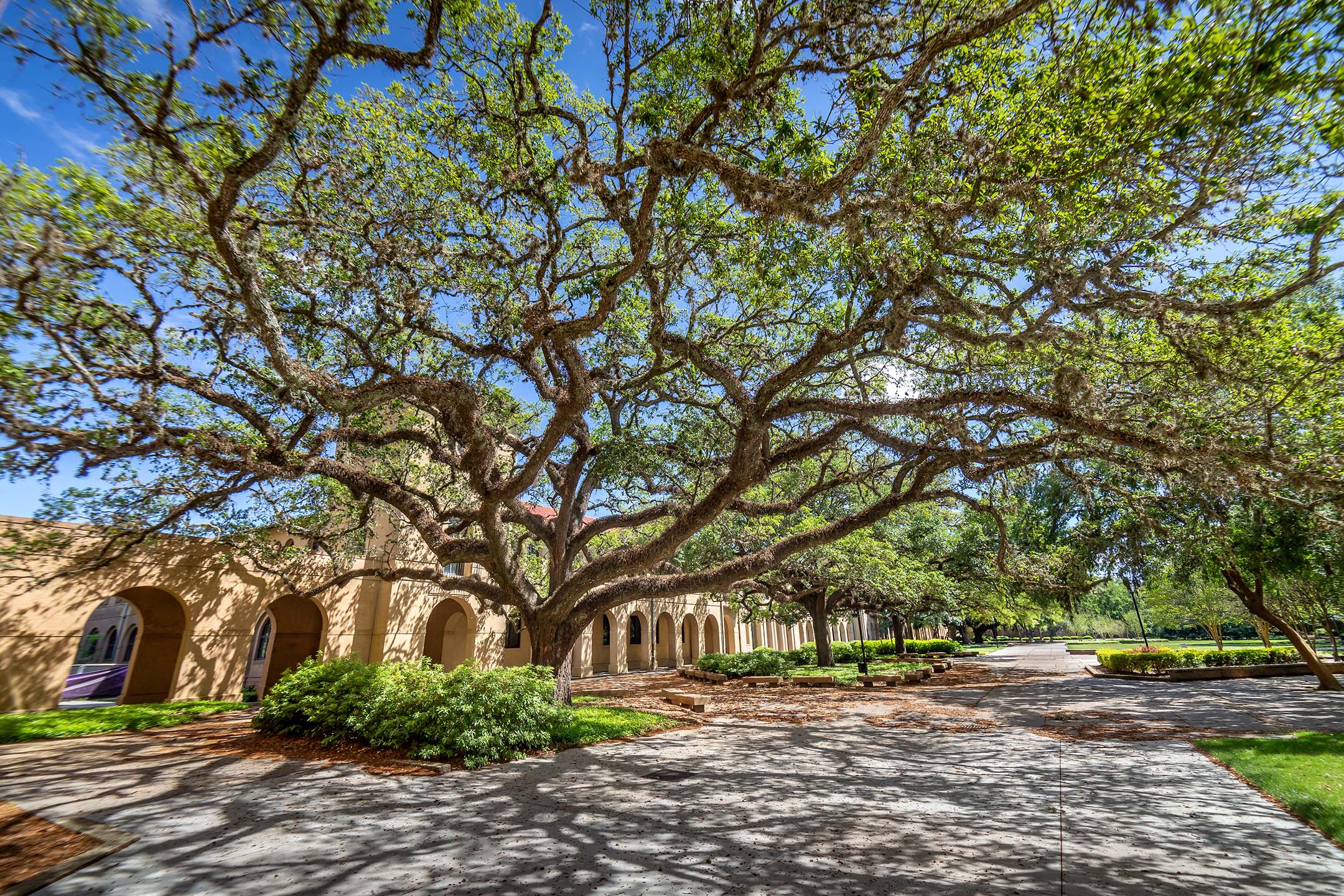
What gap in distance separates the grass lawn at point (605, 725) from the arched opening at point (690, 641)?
21.6 m

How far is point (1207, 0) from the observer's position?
3.71 meters

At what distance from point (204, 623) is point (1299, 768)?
790 inches

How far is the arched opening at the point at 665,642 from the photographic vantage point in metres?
30.6

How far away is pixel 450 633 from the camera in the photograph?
2162 centimetres

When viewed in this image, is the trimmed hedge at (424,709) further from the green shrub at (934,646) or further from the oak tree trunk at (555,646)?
the green shrub at (934,646)

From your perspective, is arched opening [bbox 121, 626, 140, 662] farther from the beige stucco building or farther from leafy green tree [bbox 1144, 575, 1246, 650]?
leafy green tree [bbox 1144, 575, 1246, 650]

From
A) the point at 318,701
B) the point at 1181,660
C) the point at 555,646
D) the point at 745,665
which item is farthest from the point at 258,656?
the point at 1181,660

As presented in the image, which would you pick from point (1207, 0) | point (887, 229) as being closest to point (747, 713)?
point (887, 229)

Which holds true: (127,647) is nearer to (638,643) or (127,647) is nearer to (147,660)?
(147,660)

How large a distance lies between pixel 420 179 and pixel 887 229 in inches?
274

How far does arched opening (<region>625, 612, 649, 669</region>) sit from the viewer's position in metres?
29.1

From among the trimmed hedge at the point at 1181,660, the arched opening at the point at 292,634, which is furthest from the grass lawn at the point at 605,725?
the trimmed hedge at the point at 1181,660

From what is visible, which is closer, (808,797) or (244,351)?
(808,797)

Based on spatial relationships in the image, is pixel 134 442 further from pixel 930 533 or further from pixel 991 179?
pixel 930 533
